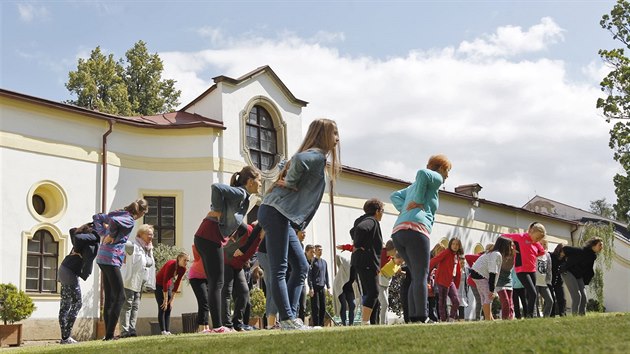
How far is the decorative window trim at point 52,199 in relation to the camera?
65.3 feet

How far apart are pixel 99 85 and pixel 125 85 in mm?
1388

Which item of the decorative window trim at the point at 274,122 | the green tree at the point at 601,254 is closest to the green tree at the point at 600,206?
the green tree at the point at 601,254

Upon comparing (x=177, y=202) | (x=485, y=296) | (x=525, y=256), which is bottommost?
(x=485, y=296)

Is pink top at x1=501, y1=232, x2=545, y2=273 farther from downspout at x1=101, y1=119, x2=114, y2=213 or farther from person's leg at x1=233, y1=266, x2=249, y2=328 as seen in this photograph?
downspout at x1=101, y1=119, x2=114, y2=213

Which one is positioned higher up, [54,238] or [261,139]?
[261,139]

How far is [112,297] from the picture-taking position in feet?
31.0

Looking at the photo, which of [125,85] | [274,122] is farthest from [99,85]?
[274,122]

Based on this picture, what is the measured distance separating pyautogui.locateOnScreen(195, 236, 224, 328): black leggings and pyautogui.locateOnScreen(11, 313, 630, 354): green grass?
4.81ft

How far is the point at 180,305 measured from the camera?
72.3 feet

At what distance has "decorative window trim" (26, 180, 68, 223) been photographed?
19.9 m

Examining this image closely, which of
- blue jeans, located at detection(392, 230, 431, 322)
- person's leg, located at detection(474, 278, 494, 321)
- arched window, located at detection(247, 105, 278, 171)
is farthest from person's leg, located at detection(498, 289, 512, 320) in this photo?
arched window, located at detection(247, 105, 278, 171)

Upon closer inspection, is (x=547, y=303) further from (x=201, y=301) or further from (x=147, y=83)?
(x=147, y=83)

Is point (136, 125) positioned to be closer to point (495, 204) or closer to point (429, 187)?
point (429, 187)

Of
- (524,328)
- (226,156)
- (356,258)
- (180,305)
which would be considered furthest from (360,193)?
(524,328)
